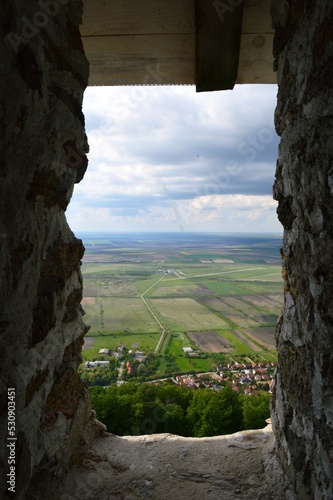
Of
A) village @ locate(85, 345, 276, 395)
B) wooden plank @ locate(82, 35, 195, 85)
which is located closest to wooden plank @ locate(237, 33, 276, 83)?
wooden plank @ locate(82, 35, 195, 85)

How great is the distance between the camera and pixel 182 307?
19469 mm

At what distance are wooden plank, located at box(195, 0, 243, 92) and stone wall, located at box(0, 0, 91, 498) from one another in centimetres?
95

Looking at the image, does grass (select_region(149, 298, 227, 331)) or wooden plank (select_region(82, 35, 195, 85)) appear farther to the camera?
grass (select_region(149, 298, 227, 331))

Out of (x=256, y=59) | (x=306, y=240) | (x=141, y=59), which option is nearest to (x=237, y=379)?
(x=306, y=240)

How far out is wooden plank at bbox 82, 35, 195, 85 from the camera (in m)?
2.70

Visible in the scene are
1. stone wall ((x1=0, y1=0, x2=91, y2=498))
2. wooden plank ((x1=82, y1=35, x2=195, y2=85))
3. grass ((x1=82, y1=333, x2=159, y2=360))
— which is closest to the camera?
stone wall ((x1=0, y1=0, x2=91, y2=498))

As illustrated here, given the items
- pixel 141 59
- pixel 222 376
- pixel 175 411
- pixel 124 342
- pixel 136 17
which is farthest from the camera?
pixel 124 342

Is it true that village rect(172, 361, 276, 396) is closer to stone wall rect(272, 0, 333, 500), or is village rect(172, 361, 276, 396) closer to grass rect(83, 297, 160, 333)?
stone wall rect(272, 0, 333, 500)

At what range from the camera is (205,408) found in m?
4.60

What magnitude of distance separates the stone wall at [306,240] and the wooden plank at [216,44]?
0.37 metres

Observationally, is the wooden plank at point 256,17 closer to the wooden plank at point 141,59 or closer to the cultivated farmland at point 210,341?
the wooden plank at point 141,59

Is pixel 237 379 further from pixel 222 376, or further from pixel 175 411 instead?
pixel 175 411

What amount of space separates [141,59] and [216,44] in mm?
681

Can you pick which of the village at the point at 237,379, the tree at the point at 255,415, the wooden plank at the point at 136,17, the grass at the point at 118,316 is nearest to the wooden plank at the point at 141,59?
the wooden plank at the point at 136,17
